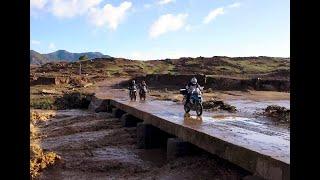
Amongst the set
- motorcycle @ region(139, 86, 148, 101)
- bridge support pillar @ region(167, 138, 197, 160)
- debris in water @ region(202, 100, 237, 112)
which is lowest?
bridge support pillar @ region(167, 138, 197, 160)

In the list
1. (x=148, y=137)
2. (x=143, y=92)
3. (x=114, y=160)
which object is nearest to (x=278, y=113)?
(x=148, y=137)

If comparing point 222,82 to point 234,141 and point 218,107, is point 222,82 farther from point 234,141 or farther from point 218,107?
point 234,141

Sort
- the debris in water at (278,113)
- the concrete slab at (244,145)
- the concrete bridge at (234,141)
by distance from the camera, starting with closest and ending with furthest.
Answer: the concrete slab at (244,145) → the concrete bridge at (234,141) → the debris in water at (278,113)

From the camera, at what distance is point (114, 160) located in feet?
41.5

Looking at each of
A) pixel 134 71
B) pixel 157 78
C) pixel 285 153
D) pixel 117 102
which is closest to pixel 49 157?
pixel 285 153

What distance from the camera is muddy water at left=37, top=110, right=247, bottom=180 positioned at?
402 inches

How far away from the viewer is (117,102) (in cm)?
2281

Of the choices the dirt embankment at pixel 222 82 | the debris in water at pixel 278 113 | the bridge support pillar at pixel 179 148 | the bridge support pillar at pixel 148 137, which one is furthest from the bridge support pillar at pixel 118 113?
the dirt embankment at pixel 222 82

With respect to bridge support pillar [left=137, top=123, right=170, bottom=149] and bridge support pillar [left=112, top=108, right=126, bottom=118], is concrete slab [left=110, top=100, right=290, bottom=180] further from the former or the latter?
bridge support pillar [left=112, top=108, right=126, bottom=118]

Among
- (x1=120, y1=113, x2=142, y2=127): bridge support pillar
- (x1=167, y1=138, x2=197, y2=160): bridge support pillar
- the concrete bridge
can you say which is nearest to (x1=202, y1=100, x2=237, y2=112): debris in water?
(x1=120, y1=113, x2=142, y2=127): bridge support pillar

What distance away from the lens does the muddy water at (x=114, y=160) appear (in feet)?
33.5

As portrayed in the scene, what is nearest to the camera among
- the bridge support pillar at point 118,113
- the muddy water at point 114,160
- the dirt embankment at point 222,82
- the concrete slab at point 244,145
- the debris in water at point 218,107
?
the concrete slab at point 244,145

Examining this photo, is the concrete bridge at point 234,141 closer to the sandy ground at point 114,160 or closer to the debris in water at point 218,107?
Answer: the sandy ground at point 114,160
